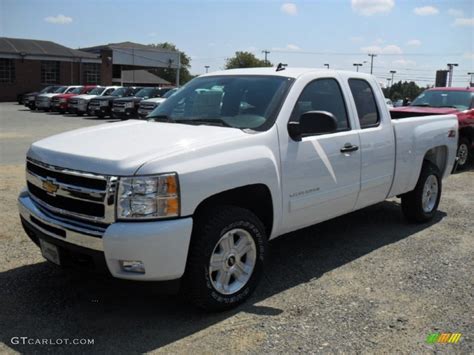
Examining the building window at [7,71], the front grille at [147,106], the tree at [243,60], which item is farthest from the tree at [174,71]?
the front grille at [147,106]

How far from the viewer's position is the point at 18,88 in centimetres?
4819

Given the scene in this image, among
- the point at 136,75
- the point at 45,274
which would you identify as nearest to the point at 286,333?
the point at 45,274

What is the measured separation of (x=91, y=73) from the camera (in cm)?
5353

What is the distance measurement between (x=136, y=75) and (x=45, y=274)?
77.1 m

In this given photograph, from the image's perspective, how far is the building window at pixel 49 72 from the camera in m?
49.8

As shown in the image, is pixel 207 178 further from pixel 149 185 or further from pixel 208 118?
pixel 208 118

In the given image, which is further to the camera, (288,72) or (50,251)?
(288,72)

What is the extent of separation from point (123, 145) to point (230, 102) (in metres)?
1.31

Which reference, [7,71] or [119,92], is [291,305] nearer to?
[119,92]

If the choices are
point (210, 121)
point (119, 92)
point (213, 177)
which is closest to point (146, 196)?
point (213, 177)

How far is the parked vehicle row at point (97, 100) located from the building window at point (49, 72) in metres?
15.9

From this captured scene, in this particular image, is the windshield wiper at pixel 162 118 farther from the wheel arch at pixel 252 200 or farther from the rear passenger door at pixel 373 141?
the rear passenger door at pixel 373 141

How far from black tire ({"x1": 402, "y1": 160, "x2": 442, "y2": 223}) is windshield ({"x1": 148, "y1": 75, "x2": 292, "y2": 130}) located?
268 centimetres

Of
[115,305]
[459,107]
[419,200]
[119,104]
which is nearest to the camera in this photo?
[115,305]
